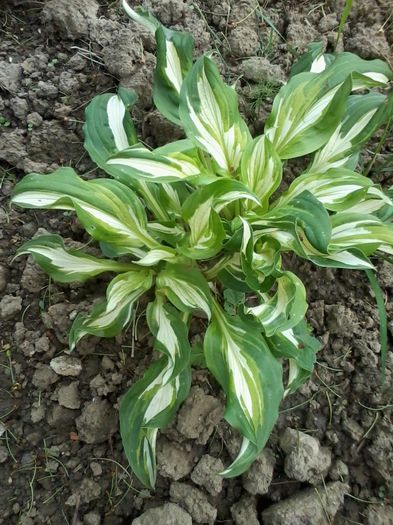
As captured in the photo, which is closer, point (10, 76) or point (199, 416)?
point (199, 416)

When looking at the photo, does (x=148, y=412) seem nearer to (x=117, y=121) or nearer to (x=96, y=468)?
(x=96, y=468)

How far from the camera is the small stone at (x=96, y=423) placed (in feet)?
4.45

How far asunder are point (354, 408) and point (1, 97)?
155 centimetres

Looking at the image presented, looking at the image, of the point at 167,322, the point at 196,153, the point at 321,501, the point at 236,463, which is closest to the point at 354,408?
the point at 321,501

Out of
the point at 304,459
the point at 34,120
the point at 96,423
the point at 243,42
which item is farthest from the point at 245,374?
the point at 243,42

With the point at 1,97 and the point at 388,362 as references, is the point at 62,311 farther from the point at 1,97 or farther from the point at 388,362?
the point at 388,362

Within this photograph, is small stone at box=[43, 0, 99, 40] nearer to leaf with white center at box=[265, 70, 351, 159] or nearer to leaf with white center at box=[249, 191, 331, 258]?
leaf with white center at box=[265, 70, 351, 159]

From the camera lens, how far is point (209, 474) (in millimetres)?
1326

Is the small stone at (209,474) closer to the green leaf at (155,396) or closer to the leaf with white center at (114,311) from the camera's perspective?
the green leaf at (155,396)

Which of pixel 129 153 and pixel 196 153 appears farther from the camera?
pixel 196 153

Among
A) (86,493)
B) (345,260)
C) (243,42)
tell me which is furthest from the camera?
(243,42)

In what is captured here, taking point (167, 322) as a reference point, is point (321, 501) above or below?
below

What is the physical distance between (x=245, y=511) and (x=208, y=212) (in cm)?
84

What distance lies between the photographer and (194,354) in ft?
4.42
